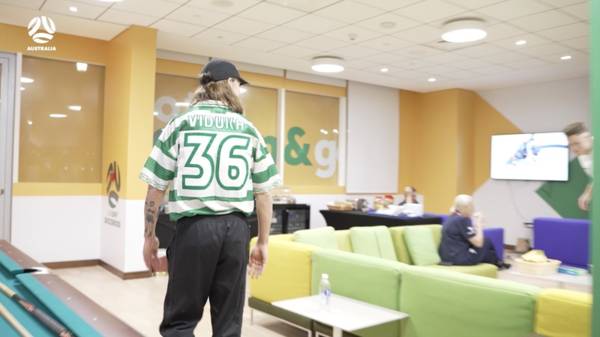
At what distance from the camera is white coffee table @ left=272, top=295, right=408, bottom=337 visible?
287cm

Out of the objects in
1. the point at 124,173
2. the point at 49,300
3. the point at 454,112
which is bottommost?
the point at 49,300

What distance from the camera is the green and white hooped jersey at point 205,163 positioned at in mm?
1938

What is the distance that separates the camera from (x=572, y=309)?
7.84 feet

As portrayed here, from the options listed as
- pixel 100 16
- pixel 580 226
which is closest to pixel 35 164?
pixel 100 16

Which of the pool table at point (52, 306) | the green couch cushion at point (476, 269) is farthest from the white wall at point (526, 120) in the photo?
the pool table at point (52, 306)

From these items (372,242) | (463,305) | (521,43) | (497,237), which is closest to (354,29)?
(521,43)

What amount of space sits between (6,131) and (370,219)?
5071 millimetres

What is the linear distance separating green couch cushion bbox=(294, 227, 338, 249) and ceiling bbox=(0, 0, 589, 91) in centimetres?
242

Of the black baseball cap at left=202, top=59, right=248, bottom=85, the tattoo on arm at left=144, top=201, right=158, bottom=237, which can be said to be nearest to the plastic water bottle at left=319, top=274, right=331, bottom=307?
the tattoo on arm at left=144, top=201, right=158, bottom=237

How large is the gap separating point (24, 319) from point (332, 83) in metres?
8.31

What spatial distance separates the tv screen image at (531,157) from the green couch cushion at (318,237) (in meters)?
5.81

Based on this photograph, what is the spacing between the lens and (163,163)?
200 centimetres

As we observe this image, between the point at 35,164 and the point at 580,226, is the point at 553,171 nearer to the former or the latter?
the point at 580,226

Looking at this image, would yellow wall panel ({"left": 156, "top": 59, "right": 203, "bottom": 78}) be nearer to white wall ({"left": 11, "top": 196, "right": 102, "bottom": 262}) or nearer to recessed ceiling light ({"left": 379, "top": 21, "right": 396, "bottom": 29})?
white wall ({"left": 11, "top": 196, "right": 102, "bottom": 262})
